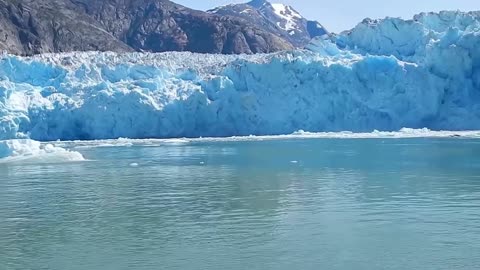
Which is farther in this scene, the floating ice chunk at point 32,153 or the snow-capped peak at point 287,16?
the snow-capped peak at point 287,16

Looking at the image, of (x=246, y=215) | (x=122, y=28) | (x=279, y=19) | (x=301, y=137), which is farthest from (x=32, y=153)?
(x=279, y=19)

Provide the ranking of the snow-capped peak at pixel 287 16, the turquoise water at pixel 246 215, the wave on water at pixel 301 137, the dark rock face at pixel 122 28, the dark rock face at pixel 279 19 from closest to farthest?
the turquoise water at pixel 246 215 < the wave on water at pixel 301 137 < the dark rock face at pixel 122 28 < the dark rock face at pixel 279 19 < the snow-capped peak at pixel 287 16

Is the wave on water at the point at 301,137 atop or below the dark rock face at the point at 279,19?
below

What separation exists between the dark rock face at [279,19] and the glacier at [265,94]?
82259mm

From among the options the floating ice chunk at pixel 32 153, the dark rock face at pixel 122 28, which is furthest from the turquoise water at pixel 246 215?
the dark rock face at pixel 122 28

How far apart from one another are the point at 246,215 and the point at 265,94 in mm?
20608

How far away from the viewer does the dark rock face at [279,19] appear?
385ft

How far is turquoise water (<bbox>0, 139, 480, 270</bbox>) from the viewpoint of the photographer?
7266 mm

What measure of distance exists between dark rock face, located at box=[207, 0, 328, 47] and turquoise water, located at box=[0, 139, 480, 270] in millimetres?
97282

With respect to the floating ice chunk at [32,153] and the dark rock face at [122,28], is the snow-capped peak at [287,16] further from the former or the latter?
the floating ice chunk at [32,153]

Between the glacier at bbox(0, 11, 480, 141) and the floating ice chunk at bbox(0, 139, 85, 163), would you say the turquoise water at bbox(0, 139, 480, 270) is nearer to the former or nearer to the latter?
the floating ice chunk at bbox(0, 139, 85, 163)

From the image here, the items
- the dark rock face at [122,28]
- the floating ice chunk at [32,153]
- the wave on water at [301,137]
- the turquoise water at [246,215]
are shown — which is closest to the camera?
the turquoise water at [246,215]

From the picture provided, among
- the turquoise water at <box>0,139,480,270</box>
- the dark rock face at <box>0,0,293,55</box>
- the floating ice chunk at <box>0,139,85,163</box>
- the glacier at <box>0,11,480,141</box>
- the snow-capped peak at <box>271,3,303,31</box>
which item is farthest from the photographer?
the snow-capped peak at <box>271,3,303,31</box>

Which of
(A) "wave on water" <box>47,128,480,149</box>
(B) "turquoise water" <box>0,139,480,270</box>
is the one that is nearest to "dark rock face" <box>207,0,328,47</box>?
(A) "wave on water" <box>47,128,480,149</box>
